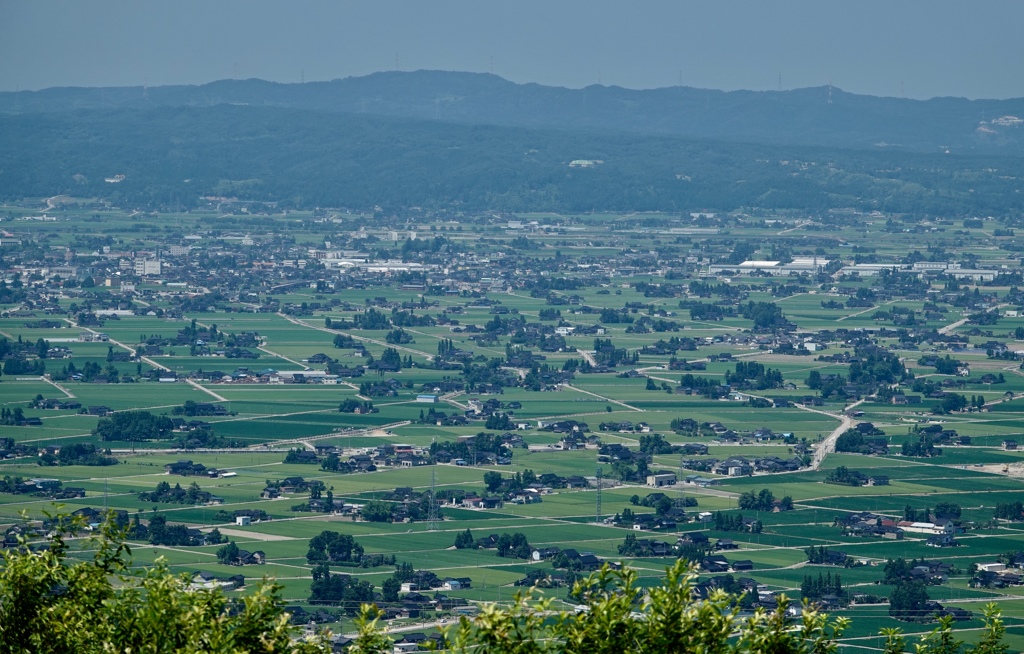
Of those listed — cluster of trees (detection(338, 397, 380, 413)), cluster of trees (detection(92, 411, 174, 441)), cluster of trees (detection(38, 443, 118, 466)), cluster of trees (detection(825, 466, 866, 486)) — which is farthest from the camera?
cluster of trees (detection(338, 397, 380, 413))

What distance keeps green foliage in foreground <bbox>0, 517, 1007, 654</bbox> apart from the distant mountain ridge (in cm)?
16834

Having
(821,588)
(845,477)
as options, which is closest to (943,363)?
(845,477)

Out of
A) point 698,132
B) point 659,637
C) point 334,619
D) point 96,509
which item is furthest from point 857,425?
point 698,132

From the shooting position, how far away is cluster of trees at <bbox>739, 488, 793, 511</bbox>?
3086 cm

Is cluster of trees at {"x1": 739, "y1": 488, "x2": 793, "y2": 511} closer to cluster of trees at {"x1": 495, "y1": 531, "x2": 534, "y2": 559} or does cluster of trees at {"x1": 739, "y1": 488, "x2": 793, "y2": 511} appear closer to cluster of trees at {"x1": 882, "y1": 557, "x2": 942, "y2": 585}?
cluster of trees at {"x1": 882, "y1": 557, "x2": 942, "y2": 585}

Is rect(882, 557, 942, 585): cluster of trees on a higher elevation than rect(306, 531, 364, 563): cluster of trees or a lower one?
lower

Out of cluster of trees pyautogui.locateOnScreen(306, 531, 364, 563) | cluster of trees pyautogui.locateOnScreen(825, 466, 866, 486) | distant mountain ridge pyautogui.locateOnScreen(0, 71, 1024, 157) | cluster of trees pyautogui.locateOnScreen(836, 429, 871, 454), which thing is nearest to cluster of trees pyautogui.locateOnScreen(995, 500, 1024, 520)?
cluster of trees pyautogui.locateOnScreen(825, 466, 866, 486)

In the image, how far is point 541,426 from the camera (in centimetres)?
3994

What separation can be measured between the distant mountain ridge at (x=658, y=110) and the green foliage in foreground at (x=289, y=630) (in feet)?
552

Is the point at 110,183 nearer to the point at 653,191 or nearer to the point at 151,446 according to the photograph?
the point at 653,191

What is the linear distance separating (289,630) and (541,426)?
3009cm

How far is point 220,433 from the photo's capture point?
3828 cm

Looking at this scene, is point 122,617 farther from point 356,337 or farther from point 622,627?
point 356,337

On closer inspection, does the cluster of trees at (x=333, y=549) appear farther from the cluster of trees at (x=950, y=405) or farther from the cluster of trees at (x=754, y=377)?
the cluster of trees at (x=754, y=377)
